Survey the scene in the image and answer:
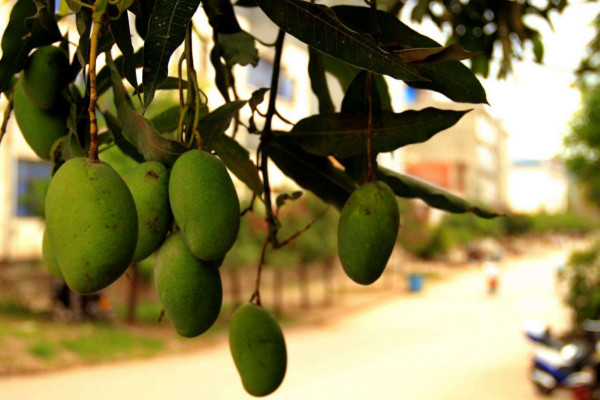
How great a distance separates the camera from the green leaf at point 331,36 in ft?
2.00

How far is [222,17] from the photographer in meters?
0.84

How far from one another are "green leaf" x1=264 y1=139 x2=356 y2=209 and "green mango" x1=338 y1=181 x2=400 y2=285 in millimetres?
180

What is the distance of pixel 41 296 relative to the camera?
11133 mm

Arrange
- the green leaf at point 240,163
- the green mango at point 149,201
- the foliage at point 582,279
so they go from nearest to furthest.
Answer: the green mango at point 149,201 → the green leaf at point 240,163 → the foliage at point 582,279

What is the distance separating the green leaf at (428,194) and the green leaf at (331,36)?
0.29 metres

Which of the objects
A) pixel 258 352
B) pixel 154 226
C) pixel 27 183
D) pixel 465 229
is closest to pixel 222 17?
pixel 154 226

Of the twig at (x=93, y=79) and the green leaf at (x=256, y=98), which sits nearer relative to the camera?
the twig at (x=93, y=79)

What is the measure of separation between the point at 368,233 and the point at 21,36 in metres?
0.45

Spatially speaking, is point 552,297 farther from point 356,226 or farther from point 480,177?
point 480,177

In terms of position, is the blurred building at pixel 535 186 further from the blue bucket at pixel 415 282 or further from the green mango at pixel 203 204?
the green mango at pixel 203 204

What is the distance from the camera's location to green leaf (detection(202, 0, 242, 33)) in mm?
750

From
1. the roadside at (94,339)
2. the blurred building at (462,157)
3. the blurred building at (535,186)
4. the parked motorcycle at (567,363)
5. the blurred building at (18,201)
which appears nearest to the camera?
the parked motorcycle at (567,363)

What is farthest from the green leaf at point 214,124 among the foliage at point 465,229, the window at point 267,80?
the window at point 267,80

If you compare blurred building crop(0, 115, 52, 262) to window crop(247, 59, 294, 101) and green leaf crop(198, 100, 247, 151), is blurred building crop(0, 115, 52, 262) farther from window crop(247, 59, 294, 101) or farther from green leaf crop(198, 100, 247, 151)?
green leaf crop(198, 100, 247, 151)
